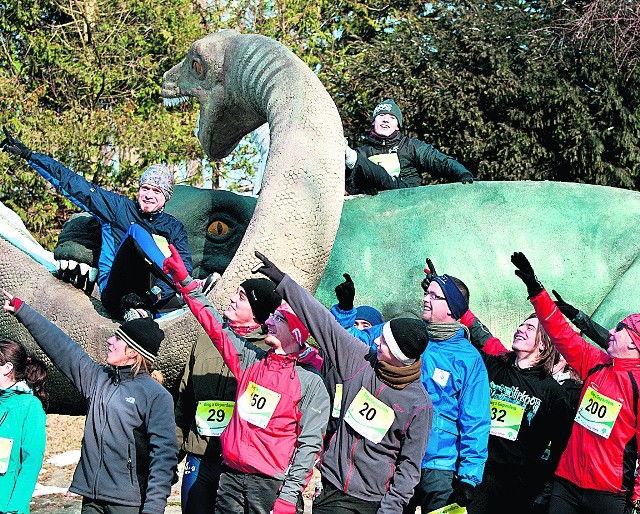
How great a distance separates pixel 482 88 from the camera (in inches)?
539

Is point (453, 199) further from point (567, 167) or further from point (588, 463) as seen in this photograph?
point (567, 167)

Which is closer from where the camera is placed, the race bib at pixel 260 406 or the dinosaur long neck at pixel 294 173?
the race bib at pixel 260 406

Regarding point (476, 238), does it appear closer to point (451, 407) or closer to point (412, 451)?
point (451, 407)

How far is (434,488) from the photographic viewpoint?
4.70 metres

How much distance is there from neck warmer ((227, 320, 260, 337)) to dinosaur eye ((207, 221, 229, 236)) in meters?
1.95

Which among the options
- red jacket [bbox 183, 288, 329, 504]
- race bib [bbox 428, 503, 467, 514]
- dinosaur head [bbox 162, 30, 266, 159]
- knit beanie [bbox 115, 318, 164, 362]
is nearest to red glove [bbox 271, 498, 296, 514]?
red jacket [bbox 183, 288, 329, 504]

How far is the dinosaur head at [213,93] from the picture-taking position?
671cm

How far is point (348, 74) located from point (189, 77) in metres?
8.13

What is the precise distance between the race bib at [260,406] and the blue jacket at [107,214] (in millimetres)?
1485

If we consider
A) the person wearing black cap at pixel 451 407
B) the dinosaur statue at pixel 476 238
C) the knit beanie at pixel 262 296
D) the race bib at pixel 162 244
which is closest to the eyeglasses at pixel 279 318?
the knit beanie at pixel 262 296

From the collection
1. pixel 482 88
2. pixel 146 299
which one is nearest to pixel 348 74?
pixel 482 88

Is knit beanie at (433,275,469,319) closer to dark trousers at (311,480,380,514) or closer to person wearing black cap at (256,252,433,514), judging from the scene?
person wearing black cap at (256,252,433,514)

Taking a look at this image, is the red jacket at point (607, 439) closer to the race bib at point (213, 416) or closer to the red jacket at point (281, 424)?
the red jacket at point (281, 424)

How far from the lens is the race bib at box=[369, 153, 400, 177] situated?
7219 millimetres
